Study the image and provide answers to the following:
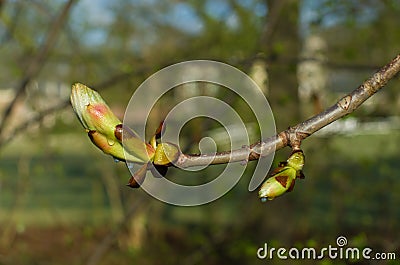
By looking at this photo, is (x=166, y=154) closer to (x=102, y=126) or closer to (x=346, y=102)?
(x=102, y=126)

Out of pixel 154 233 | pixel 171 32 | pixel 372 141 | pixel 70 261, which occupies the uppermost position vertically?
pixel 171 32

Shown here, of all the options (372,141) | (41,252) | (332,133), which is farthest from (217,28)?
(41,252)

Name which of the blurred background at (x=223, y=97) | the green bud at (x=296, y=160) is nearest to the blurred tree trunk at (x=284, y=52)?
the blurred background at (x=223, y=97)

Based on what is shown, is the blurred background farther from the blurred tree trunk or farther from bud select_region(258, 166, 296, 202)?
bud select_region(258, 166, 296, 202)

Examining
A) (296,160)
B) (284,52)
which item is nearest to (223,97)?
(284,52)

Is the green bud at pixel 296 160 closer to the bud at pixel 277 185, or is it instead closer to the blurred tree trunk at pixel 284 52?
the bud at pixel 277 185

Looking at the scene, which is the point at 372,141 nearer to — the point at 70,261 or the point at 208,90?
the point at 208,90
